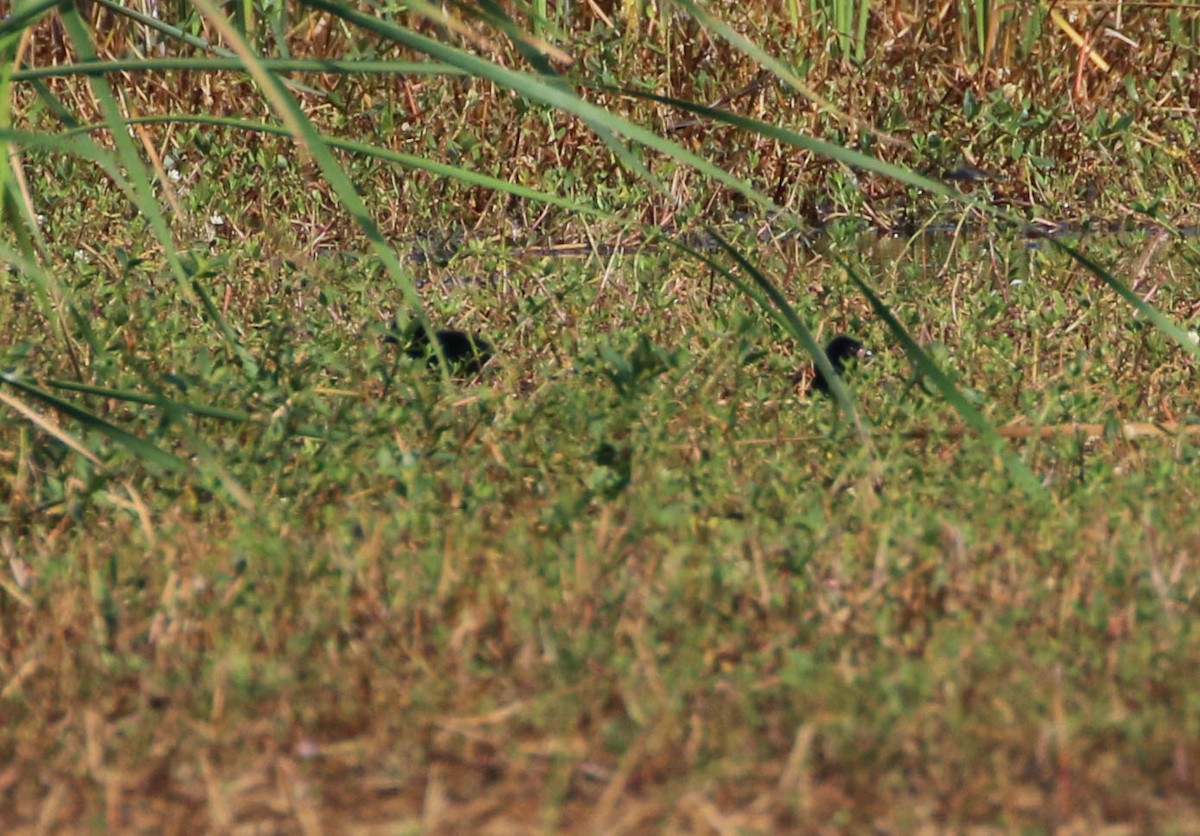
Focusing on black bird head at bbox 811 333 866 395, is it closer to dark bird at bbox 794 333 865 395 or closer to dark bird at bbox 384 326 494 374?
dark bird at bbox 794 333 865 395

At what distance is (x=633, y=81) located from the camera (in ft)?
21.6

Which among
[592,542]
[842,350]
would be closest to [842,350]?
[842,350]

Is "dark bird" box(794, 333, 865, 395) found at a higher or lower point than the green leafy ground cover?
higher

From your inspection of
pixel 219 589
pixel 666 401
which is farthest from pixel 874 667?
pixel 666 401

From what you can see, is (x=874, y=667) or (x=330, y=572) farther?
(x=330, y=572)

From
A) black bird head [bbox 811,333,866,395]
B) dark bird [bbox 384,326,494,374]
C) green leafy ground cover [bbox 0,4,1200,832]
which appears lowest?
green leafy ground cover [bbox 0,4,1200,832]

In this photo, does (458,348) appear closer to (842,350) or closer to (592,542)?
(842,350)

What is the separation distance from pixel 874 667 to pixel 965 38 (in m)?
5.71

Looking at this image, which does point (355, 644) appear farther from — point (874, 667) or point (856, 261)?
point (856, 261)

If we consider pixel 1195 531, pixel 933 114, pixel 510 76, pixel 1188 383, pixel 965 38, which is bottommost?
pixel 1195 531

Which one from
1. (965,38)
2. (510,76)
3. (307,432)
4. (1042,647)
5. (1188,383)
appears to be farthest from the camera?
(965,38)

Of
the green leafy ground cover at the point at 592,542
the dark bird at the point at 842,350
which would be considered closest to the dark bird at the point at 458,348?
the green leafy ground cover at the point at 592,542

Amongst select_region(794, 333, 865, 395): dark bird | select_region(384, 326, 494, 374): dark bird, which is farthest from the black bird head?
select_region(384, 326, 494, 374): dark bird

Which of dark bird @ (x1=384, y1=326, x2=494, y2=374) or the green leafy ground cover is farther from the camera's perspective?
dark bird @ (x1=384, y1=326, x2=494, y2=374)
